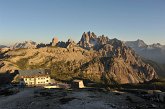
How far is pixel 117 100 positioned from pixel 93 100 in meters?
8.48

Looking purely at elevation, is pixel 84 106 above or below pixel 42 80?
below

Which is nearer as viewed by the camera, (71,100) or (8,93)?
(71,100)

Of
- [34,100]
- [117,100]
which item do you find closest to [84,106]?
[117,100]

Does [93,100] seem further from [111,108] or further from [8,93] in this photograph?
[8,93]

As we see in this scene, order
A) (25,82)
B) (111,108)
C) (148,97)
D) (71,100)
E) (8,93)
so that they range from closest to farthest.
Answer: (111,108)
(71,100)
(148,97)
(8,93)
(25,82)

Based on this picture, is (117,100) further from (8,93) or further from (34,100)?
(8,93)

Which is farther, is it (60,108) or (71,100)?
(71,100)

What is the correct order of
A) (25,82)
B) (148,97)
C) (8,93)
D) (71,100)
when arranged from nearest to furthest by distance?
(71,100), (148,97), (8,93), (25,82)

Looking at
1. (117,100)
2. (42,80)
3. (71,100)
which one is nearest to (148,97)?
(117,100)

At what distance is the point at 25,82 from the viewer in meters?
179

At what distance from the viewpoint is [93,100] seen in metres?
92.3

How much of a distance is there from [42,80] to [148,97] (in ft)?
322

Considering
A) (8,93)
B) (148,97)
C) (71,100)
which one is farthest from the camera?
(8,93)

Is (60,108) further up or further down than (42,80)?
further down
